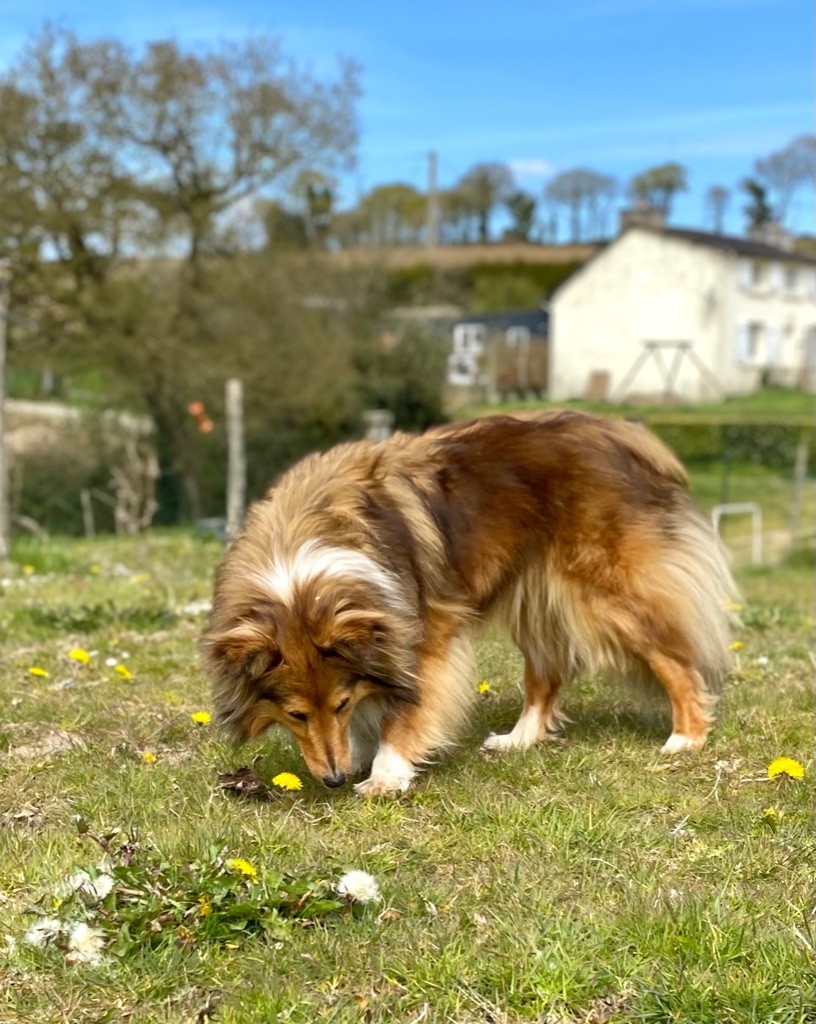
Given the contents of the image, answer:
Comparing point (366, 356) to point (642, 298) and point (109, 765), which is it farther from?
point (109, 765)

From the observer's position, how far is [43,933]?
3.19 metres

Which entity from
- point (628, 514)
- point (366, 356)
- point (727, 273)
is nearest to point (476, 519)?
point (628, 514)

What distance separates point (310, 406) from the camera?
1142 inches

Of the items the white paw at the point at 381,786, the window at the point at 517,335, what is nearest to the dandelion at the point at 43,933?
the white paw at the point at 381,786

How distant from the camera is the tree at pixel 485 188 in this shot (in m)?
76.1

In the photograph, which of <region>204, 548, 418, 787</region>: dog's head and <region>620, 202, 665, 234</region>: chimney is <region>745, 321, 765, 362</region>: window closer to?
<region>620, 202, 665, 234</region>: chimney

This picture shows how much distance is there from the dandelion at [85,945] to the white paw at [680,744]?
9.13 ft

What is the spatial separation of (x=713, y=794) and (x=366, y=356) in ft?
96.7

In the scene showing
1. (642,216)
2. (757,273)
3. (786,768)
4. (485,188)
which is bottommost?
(786,768)

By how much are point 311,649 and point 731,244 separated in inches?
2015

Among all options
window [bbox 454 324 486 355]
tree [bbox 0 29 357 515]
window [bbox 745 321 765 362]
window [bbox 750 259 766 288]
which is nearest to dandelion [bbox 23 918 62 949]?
tree [bbox 0 29 357 515]

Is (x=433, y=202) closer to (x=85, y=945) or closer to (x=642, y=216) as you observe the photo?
(x=642, y=216)

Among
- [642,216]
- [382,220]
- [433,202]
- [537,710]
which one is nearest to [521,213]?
[433,202]

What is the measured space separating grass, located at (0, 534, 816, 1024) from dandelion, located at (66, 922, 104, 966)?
0.03 metres
